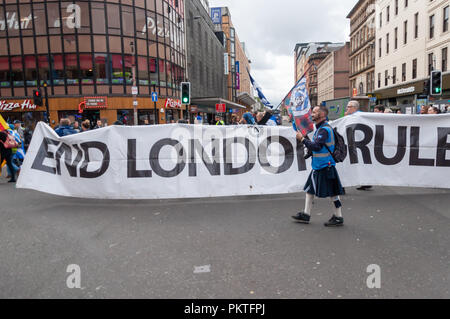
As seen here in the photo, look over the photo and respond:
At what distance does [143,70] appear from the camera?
110 feet

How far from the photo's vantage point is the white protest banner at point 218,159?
679cm

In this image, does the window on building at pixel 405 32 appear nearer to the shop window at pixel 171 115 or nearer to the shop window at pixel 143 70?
the shop window at pixel 171 115

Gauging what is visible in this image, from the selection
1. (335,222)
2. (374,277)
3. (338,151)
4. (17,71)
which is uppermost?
(17,71)

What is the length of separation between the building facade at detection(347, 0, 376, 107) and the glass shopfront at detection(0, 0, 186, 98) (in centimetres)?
3105

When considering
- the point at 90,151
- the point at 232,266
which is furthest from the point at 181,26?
the point at 232,266

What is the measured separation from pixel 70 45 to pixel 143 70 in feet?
22.2

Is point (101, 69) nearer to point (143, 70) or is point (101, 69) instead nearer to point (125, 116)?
point (143, 70)

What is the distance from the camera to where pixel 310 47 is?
14588 cm

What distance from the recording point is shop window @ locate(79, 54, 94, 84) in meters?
30.5

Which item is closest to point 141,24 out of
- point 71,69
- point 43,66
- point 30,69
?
point 71,69

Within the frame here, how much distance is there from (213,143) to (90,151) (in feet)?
8.28

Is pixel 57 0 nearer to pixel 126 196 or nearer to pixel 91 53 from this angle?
pixel 91 53
